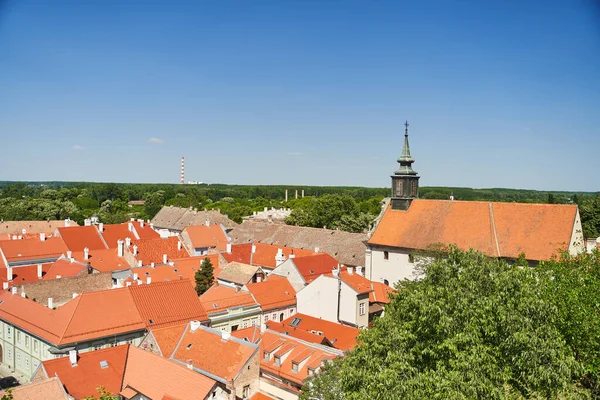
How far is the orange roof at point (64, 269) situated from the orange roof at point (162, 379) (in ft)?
62.1

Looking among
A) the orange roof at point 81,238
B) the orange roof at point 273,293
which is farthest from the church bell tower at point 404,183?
the orange roof at point 81,238

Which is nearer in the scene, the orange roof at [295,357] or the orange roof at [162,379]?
the orange roof at [162,379]

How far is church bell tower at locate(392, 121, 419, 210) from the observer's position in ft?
145

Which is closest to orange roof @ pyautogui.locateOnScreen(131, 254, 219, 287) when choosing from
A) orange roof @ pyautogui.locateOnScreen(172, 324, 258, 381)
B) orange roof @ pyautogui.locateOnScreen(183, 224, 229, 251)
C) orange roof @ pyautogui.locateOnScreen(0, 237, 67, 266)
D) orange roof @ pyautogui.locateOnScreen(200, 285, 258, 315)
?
orange roof @ pyautogui.locateOnScreen(200, 285, 258, 315)

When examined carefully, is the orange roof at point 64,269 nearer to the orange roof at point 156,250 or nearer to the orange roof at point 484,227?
the orange roof at point 156,250

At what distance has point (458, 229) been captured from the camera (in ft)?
130

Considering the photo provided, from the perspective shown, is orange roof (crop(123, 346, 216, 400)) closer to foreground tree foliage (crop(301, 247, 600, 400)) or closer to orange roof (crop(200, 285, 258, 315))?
foreground tree foliage (crop(301, 247, 600, 400))

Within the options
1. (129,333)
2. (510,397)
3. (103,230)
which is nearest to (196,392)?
(129,333)

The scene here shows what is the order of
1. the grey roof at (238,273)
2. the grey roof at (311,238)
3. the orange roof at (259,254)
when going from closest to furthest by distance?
the grey roof at (238,273) → the orange roof at (259,254) → the grey roof at (311,238)

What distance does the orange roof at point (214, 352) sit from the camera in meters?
23.8

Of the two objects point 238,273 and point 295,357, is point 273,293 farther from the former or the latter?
point 295,357

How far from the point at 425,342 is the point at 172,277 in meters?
28.7

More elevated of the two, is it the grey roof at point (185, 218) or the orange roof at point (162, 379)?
the grey roof at point (185, 218)

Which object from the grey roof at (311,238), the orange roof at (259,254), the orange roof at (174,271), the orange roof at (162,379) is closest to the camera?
the orange roof at (162,379)
